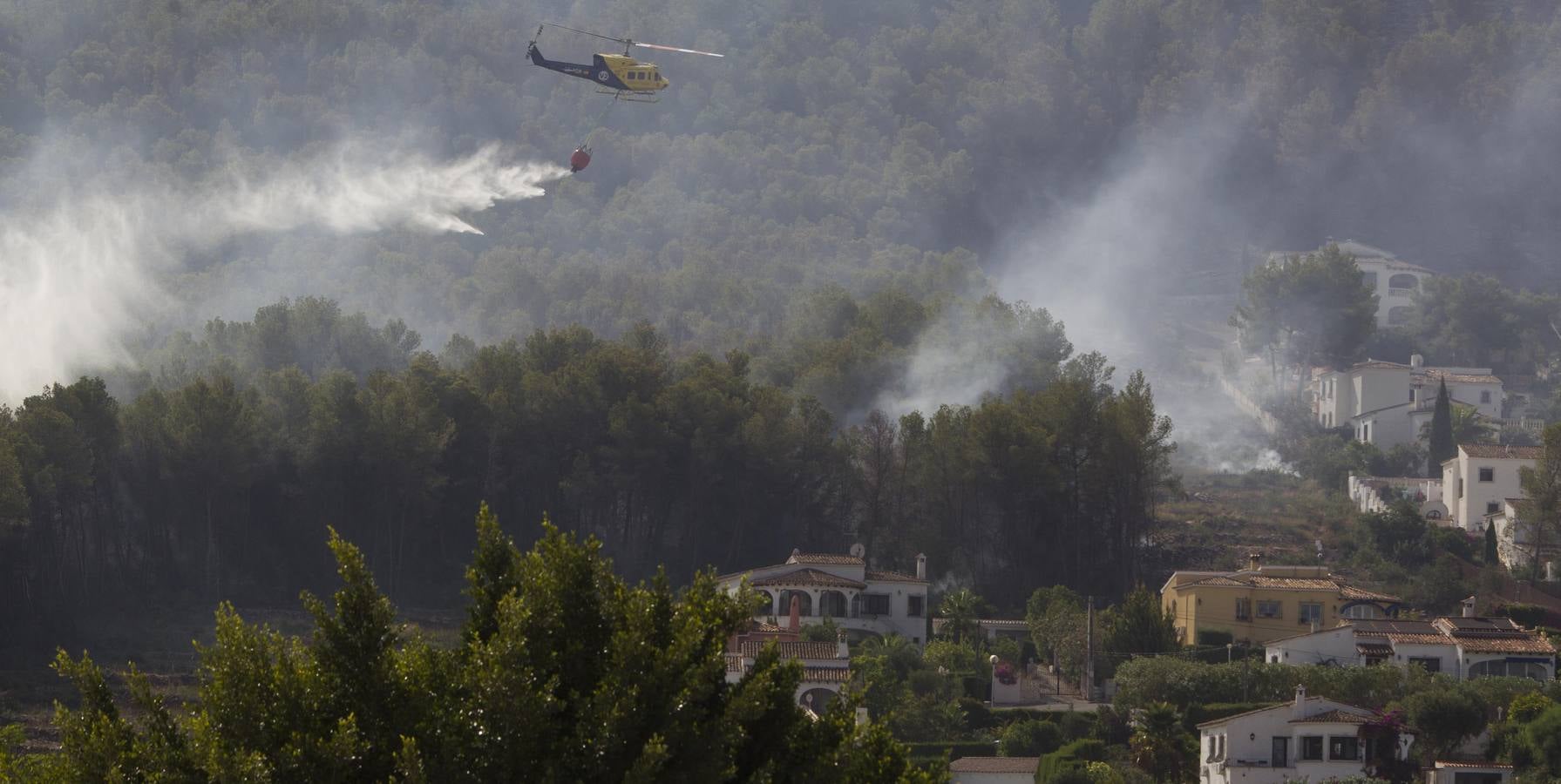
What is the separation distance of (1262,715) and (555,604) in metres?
30.9

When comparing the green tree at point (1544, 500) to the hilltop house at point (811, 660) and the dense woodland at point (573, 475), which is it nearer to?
the dense woodland at point (573, 475)

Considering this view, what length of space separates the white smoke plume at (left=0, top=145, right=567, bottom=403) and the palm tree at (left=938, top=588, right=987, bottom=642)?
2925cm

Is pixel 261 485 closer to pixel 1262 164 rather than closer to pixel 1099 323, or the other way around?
pixel 1099 323

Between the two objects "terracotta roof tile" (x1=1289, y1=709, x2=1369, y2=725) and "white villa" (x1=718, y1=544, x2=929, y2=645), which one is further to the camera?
"white villa" (x1=718, y1=544, x2=929, y2=645)

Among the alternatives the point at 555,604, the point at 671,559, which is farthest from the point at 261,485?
the point at 555,604

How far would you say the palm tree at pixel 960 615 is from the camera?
5644cm

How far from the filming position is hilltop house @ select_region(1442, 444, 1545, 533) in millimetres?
72062

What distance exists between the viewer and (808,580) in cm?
5775

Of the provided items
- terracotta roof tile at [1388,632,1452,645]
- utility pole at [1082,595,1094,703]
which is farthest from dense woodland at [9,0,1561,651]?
terracotta roof tile at [1388,632,1452,645]

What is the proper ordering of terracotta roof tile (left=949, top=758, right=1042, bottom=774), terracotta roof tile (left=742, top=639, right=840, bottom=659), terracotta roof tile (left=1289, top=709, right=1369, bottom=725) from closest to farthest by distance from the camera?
terracotta roof tile (left=949, top=758, right=1042, bottom=774) < terracotta roof tile (left=1289, top=709, right=1369, bottom=725) < terracotta roof tile (left=742, top=639, right=840, bottom=659)

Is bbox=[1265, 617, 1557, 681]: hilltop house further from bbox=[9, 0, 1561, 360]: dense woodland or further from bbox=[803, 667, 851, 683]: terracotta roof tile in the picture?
bbox=[9, 0, 1561, 360]: dense woodland

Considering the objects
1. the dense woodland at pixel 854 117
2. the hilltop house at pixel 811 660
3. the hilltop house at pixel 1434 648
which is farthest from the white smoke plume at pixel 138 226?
the hilltop house at pixel 1434 648

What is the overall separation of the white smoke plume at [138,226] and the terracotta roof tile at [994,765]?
3725 cm

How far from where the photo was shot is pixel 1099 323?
132m
